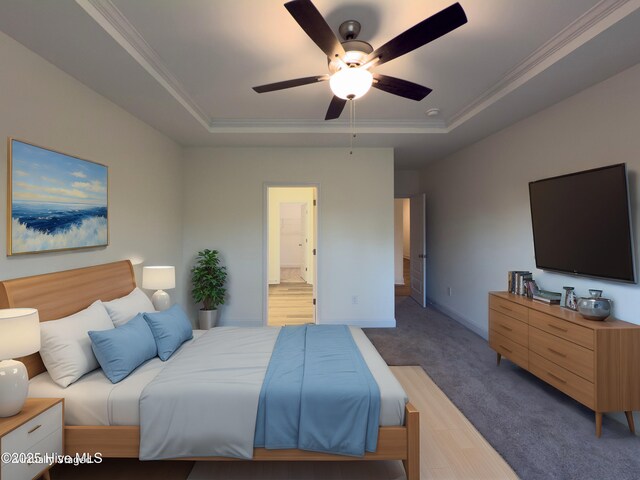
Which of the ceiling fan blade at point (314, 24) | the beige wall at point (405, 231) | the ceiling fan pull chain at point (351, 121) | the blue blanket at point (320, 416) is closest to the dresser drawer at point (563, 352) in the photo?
the blue blanket at point (320, 416)

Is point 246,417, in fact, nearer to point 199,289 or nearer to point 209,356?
point 209,356

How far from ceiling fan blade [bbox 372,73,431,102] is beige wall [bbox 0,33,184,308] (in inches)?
93.4

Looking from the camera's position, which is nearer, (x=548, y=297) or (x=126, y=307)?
(x=126, y=307)

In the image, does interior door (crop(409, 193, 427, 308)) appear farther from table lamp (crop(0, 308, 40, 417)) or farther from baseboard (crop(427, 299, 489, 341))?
→ table lamp (crop(0, 308, 40, 417))

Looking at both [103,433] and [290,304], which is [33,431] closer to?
[103,433]

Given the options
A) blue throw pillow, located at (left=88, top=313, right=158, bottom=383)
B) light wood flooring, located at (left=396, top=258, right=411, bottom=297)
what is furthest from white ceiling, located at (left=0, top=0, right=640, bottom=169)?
light wood flooring, located at (left=396, top=258, right=411, bottom=297)

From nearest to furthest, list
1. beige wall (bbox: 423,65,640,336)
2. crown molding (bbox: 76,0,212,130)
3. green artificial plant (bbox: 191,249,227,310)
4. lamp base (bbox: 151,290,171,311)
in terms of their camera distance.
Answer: crown molding (bbox: 76,0,212,130), beige wall (bbox: 423,65,640,336), lamp base (bbox: 151,290,171,311), green artificial plant (bbox: 191,249,227,310)

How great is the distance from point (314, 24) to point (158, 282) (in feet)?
9.31

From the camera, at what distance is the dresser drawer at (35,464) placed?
1.51 m

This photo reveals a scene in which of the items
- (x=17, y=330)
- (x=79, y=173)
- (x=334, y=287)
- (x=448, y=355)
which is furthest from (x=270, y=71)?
(x=448, y=355)

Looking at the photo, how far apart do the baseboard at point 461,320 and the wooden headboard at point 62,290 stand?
438 cm

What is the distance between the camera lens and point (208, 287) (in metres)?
4.55

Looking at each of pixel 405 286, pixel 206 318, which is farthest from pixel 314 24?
pixel 405 286

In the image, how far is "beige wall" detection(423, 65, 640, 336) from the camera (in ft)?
8.43
